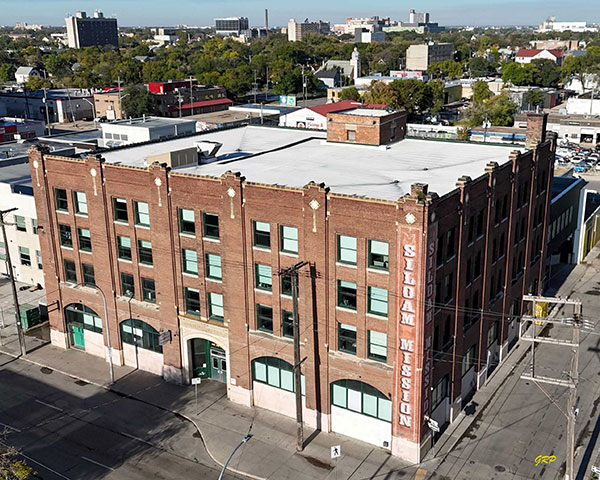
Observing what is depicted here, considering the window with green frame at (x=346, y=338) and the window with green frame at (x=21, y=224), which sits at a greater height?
the window with green frame at (x=21, y=224)

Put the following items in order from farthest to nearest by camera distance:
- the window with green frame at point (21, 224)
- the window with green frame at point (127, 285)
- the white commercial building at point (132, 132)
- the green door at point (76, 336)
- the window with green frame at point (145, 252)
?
the white commercial building at point (132, 132) → the window with green frame at point (21, 224) → the green door at point (76, 336) → the window with green frame at point (127, 285) → the window with green frame at point (145, 252)

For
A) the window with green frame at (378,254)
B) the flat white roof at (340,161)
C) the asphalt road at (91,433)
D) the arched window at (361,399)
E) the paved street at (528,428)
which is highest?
the flat white roof at (340,161)

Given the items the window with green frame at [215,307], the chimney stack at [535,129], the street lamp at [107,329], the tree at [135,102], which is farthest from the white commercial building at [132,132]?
the tree at [135,102]

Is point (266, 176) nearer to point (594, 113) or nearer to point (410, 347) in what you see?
point (410, 347)

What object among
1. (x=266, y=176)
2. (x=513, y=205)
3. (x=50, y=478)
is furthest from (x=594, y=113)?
(x=50, y=478)

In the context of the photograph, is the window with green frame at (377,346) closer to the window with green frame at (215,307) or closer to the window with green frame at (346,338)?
the window with green frame at (346,338)

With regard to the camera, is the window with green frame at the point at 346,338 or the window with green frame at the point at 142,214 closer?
the window with green frame at the point at 346,338

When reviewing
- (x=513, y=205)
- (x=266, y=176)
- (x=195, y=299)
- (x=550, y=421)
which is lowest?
(x=550, y=421)
